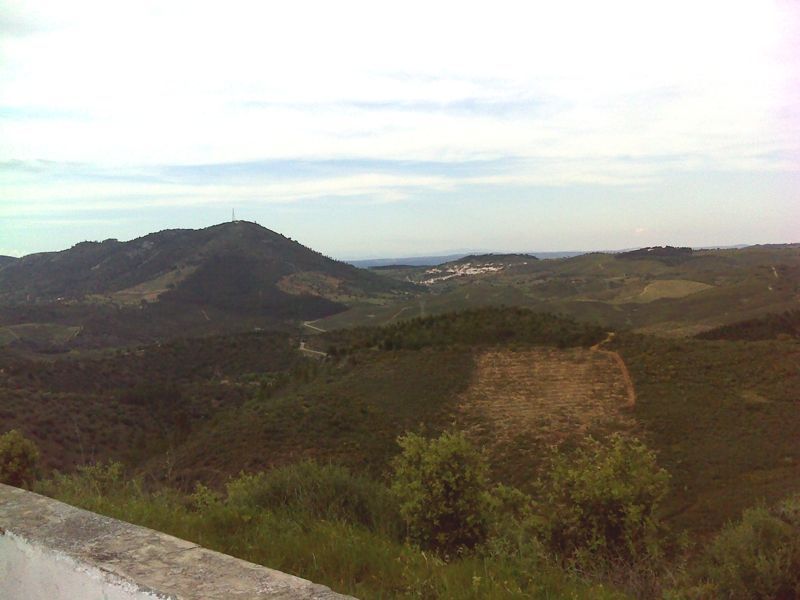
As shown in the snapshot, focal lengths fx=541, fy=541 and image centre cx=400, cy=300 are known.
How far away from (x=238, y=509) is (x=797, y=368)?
33299 millimetres

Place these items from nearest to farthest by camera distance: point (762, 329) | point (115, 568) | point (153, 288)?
point (115, 568) < point (762, 329) < point (153, 288)

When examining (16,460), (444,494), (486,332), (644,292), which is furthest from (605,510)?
(644,292)

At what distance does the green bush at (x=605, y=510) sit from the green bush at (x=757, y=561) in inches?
56.1

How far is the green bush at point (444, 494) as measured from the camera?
563 cm

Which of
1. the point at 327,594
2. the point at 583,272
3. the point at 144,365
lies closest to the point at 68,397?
the point at 144,365

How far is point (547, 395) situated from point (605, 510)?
80.2 feet

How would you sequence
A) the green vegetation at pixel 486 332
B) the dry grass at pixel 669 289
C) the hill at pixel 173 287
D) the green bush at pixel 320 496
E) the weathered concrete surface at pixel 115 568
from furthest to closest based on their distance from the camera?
the hill at pixel 173 287 < the dry grass at pixel 669 289 < the green vegetation at pixel 486 332 < the green bush at pixel 320 496 < the weathered concrete surface at pixel 115 568

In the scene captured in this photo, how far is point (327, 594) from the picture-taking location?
2178 millimetres

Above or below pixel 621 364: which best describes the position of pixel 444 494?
above

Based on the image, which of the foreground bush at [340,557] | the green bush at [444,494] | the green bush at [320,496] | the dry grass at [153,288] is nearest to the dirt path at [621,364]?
the green bush at [444,494]

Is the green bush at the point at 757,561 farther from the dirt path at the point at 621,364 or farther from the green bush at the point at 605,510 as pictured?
the dirt path at the point at 621,364

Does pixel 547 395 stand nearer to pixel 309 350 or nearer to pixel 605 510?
pixel 605 510

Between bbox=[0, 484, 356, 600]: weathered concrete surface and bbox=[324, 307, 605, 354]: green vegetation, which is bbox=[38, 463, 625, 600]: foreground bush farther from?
bbox=[324, 307, 605, 354]: green vegetation

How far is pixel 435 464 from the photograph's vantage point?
6230 mm
